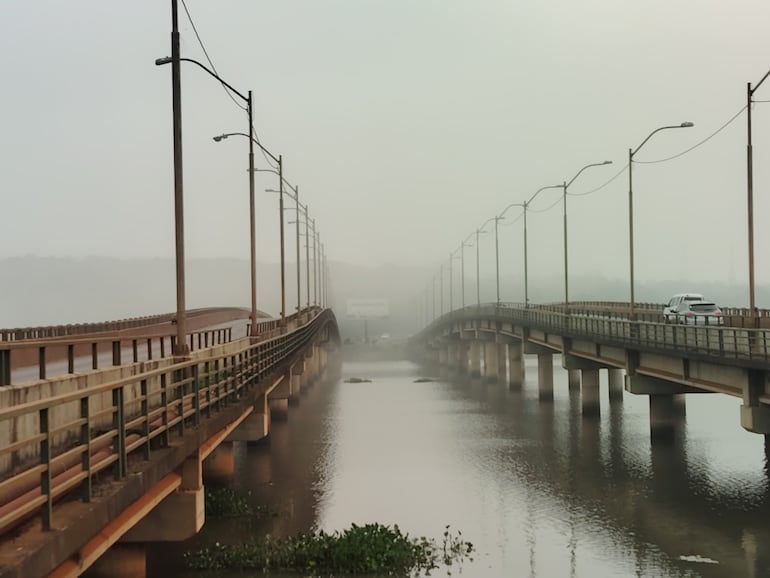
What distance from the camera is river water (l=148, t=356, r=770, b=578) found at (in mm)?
27516

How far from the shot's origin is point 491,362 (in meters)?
120

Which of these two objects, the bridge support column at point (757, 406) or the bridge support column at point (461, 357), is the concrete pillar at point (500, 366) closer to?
the bridge support column at point (461, 357)

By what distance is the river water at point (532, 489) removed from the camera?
27.5 metres

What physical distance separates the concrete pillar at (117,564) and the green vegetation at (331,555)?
26.7 feet

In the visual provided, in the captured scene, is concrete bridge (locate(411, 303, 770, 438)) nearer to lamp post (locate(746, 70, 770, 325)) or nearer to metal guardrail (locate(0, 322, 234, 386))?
lamp post (locate(746, 70, 770, 325))

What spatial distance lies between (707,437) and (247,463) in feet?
88.8

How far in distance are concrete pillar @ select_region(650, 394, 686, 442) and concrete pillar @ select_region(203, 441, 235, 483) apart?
24.3 metres

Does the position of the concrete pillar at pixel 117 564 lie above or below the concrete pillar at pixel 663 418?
above

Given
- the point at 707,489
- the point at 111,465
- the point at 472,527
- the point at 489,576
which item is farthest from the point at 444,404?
the point at 111,465

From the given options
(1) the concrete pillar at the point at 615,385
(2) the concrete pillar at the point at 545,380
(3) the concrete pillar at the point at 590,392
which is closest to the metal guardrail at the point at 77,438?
(3) the concrete pillar at the point at 590,392

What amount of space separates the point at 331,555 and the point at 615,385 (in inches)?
2111

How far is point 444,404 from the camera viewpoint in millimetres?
81750

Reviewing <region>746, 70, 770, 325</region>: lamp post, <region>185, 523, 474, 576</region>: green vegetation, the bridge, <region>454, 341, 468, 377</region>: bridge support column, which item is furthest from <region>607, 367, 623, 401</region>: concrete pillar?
<region>454, 341, 468, 377</region>: bridge support column

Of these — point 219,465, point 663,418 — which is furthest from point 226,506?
point 663,418
